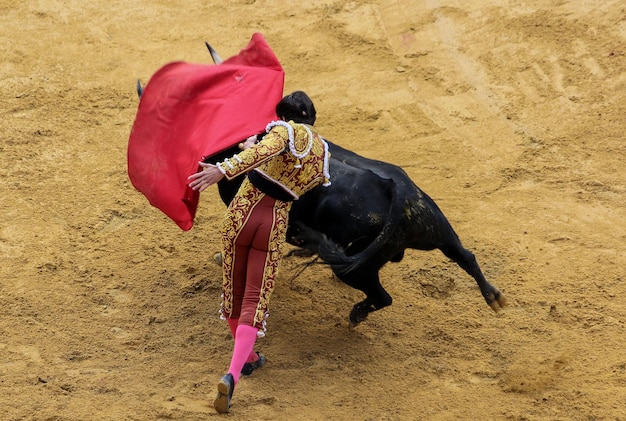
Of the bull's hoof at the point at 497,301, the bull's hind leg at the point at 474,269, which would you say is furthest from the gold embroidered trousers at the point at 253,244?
the bull's hoof at the point at 497,301

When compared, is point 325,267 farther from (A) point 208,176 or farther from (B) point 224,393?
(A) point 208,176

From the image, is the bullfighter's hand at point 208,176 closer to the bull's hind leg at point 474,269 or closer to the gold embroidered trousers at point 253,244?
the gold embroidered trousers at point 253,244

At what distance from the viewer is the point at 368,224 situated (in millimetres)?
5039

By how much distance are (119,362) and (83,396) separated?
0.40 meters

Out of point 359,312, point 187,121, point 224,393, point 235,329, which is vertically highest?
point 187,121

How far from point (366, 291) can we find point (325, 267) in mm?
936

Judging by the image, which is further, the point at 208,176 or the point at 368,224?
the point at 368,224

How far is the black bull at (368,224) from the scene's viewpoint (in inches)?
195

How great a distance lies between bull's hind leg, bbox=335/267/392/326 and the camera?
516cm

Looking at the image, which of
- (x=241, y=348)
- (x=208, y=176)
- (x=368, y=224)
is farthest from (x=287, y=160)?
(x=241, y=348)

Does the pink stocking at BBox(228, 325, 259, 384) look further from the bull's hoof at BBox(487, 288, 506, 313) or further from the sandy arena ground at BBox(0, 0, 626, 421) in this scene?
the bull's hoof at BBox(487, 288, 506, 313)

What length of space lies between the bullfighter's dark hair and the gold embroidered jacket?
2.2 inches

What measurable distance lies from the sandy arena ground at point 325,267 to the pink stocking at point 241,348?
24 centimetres

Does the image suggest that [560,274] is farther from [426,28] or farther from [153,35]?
[153,35]
